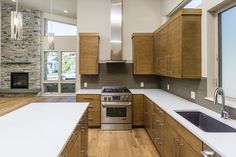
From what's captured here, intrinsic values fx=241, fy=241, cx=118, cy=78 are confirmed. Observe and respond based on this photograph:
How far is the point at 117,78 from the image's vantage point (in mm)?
6391

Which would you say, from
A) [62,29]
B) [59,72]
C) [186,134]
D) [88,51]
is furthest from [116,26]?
[62,29]

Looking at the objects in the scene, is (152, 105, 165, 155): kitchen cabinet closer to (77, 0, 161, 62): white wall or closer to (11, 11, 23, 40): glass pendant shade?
(11, 11, 23, 40): glass pendant shade

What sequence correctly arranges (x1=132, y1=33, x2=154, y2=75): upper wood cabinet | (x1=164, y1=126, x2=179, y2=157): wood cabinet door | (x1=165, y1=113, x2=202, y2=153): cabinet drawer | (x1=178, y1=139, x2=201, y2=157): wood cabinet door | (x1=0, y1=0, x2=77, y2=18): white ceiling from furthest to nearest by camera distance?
(x1=0, y1=0, x2=77, y2=18): white ceiling, (x1=132, y1=33, x2=154, y2=75): upper wood cabinet, (x1=164, y1=126, x2=179, y2=157): wood cabinet door, (x1=178, y1=139, x2=201, y2=157): wood cabinet door, (x1=165, y1=113, x2=202, y2=153): cabinet drawer

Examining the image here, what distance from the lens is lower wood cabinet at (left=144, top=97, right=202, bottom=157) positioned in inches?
84.8

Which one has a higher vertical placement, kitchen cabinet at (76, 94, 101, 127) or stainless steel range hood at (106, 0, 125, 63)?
stainless steel range hood at (106, 0, 125, 63)

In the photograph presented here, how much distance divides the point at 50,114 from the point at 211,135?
5.71 ft

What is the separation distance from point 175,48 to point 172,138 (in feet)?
5.05

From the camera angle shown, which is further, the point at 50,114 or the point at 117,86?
the point at 117,86

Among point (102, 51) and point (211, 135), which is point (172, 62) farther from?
point (102, 51)

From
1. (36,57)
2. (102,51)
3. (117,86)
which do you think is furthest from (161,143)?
(36,57)

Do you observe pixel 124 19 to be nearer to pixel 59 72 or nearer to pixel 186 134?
pixel 186 134

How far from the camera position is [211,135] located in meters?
1.97

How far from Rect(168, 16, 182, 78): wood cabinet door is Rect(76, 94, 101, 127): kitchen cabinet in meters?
2.01

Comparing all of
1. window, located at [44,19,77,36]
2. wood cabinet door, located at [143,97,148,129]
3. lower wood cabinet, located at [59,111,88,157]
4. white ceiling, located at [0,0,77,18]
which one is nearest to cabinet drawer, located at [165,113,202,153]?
lower wood cabinet, located at [59,111,88,157]
